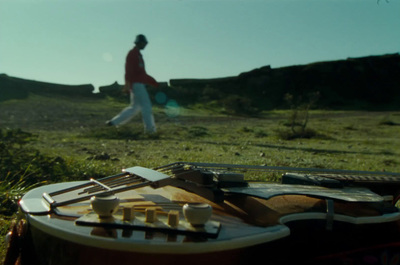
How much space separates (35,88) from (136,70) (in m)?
14.2

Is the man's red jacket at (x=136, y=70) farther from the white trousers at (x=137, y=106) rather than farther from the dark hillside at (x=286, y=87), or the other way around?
the dark hillside at (x=286, y=87)

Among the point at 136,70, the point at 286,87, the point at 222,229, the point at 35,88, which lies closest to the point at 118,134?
the point at 136,70

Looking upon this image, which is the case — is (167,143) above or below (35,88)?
below

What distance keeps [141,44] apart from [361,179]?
5060 mm

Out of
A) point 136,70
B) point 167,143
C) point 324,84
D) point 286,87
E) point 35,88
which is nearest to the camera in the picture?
point 136,70

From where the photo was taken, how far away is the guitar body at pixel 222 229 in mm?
1129

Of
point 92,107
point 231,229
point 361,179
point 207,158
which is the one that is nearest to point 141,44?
point 207,158

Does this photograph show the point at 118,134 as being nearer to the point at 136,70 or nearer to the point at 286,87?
the point at 136,70

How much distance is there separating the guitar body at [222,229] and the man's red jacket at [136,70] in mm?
5022

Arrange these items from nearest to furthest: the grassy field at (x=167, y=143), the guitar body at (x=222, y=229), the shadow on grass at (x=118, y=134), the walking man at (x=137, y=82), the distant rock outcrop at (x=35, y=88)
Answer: the guitar body at (x=222, y=229)
the grassy field at (x=167, y=143)
the walking man at (x=137, y=82)
the shadow on grass at (x=118, y=134)
the distant rock outcrop at (x=35, y=88)

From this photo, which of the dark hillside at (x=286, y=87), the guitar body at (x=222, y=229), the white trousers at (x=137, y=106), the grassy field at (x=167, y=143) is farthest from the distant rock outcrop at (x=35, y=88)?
the guitar body at (x=222, y=229)

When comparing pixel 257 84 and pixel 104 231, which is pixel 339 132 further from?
pixel 257 84

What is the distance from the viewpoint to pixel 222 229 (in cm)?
125

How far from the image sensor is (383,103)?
26969mm
